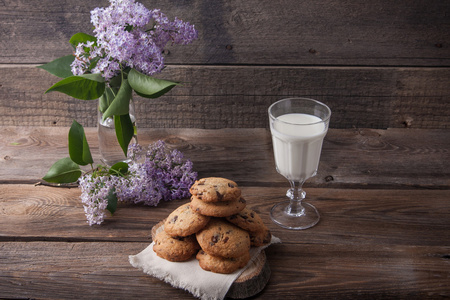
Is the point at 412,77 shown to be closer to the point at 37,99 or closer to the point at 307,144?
the point at 307,144

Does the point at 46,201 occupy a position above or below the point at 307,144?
below

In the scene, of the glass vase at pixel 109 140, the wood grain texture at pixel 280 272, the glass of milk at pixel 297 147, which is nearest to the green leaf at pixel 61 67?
the glass vase at pixel 109 140

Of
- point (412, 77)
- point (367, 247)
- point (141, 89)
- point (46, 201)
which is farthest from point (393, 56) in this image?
point (46, 201)

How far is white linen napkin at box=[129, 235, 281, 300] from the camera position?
36.8 inches

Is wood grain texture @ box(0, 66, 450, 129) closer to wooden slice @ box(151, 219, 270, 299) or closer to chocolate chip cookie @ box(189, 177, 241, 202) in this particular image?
chocolate chip cookie @ box(189, 177, 241, 202)

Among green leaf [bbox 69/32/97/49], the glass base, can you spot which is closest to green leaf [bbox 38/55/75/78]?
green leaf [bbox 69/32/97/49]

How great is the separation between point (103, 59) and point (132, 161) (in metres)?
0.34

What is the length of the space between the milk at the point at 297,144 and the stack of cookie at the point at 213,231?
0.20 metres

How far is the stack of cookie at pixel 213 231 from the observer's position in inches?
37.8

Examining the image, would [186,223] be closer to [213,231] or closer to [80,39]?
[213,231]

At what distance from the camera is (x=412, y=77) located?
5.51 ft

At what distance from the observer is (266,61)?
1.66 meters

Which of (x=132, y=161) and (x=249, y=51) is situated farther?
(x=249, y=51)

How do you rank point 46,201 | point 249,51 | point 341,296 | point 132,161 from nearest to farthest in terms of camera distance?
1. point 341,296
2. point 46,201
3. point 132,161
4. point 249,51
